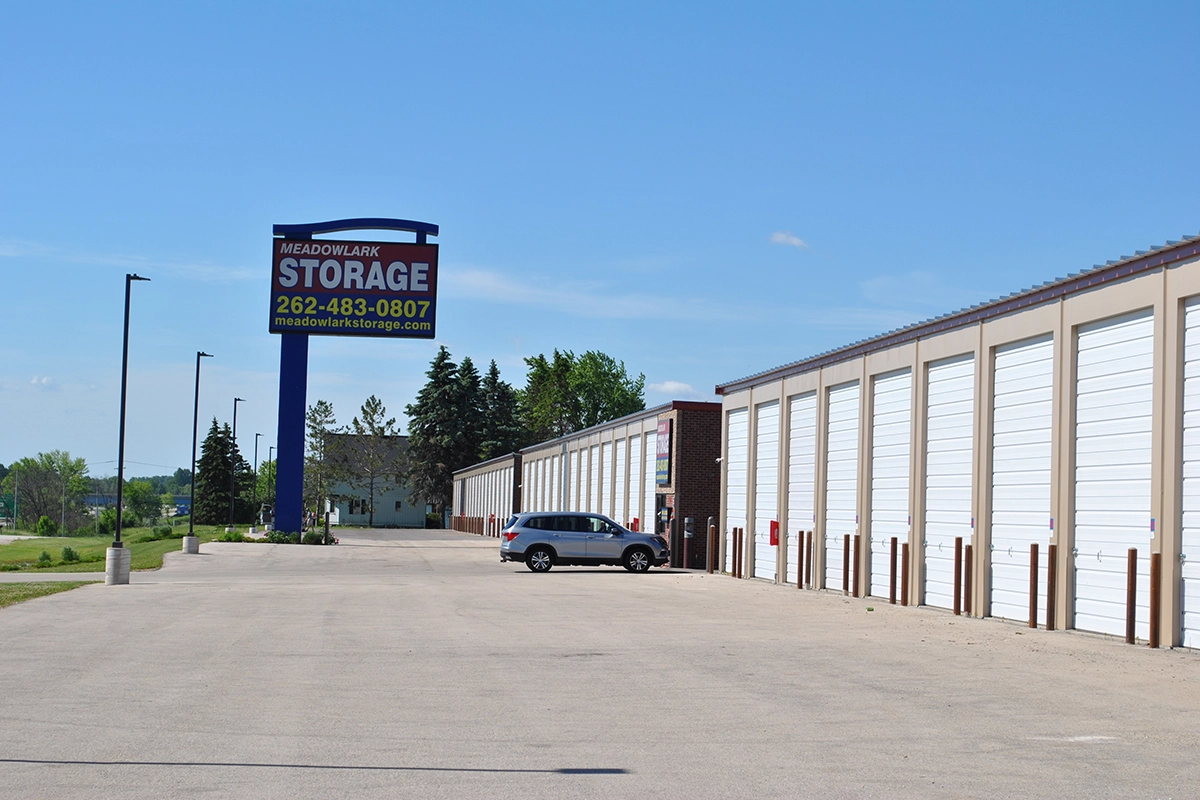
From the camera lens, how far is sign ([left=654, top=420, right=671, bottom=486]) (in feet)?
130

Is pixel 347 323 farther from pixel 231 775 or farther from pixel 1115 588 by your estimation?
pixel 231 775

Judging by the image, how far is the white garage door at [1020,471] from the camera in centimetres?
1938

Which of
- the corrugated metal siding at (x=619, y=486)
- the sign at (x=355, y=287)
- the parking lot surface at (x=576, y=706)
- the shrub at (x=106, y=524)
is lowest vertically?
the shrub at (x=106, y=524)

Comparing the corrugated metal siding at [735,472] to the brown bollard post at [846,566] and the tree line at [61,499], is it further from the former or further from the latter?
the tree line at [61,499]

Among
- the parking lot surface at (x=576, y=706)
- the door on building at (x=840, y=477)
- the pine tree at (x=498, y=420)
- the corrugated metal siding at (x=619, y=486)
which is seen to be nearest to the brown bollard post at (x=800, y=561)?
the door on building at (x=840, y=477)

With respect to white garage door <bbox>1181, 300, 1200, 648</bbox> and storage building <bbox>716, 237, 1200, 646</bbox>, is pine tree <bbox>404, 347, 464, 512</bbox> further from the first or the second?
white garage door <bbox>1181, 300, 1200, 648</bbox>

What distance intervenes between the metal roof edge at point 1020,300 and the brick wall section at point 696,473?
817 cm

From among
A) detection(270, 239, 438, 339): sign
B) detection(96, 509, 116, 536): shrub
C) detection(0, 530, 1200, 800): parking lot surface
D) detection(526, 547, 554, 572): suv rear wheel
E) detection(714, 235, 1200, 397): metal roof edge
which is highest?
detection(270, 239, 438, 339): sign

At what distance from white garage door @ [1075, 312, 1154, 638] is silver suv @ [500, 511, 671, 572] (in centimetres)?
1864

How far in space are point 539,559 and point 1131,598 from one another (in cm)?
2070

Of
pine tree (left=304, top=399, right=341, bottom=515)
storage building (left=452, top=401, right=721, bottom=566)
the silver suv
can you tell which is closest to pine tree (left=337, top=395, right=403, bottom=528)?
pine tree (left=304, top=399, right=341, bottom=515)

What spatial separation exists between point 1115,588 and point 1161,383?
300 centimetres

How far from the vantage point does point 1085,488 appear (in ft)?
59.8

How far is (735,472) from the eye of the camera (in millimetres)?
35062
